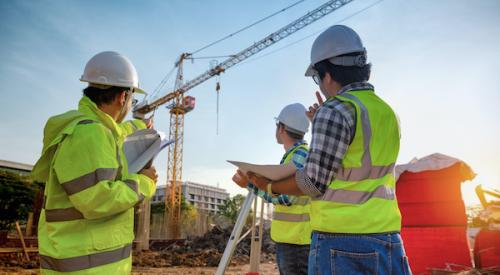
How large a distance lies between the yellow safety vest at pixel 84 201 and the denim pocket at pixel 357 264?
109 centimetres

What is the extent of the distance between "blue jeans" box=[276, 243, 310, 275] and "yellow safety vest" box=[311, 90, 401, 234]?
1.36 m

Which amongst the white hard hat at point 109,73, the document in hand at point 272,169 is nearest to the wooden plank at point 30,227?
the white hard hat at point 109,73

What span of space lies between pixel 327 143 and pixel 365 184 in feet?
0.84

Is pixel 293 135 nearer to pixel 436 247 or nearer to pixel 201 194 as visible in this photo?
pixel 436 247

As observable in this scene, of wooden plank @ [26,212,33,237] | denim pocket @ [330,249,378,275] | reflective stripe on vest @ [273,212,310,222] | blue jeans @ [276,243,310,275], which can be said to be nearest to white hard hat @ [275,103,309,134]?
reflective stripe on vest @ [273,212,310,222]

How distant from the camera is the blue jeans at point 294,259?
288 centimetres

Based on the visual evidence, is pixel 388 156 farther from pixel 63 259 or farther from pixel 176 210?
pixel 176 210

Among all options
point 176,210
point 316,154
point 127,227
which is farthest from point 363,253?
point 176,210

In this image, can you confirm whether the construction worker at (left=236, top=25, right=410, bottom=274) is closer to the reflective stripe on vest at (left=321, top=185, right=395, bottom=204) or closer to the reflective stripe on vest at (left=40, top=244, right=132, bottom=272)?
the reflective stripe on vest at (left=321, top=185, right=395, bottom=204)

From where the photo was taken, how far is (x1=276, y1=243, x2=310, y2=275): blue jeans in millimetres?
2877

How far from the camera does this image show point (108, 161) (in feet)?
5.82

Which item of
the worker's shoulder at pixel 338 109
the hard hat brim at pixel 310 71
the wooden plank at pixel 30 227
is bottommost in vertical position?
the wooden plank at pixel 30 227

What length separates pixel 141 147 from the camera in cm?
214

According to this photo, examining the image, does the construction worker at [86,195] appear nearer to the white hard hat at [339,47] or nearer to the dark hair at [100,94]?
the dark hair at [100,94]
